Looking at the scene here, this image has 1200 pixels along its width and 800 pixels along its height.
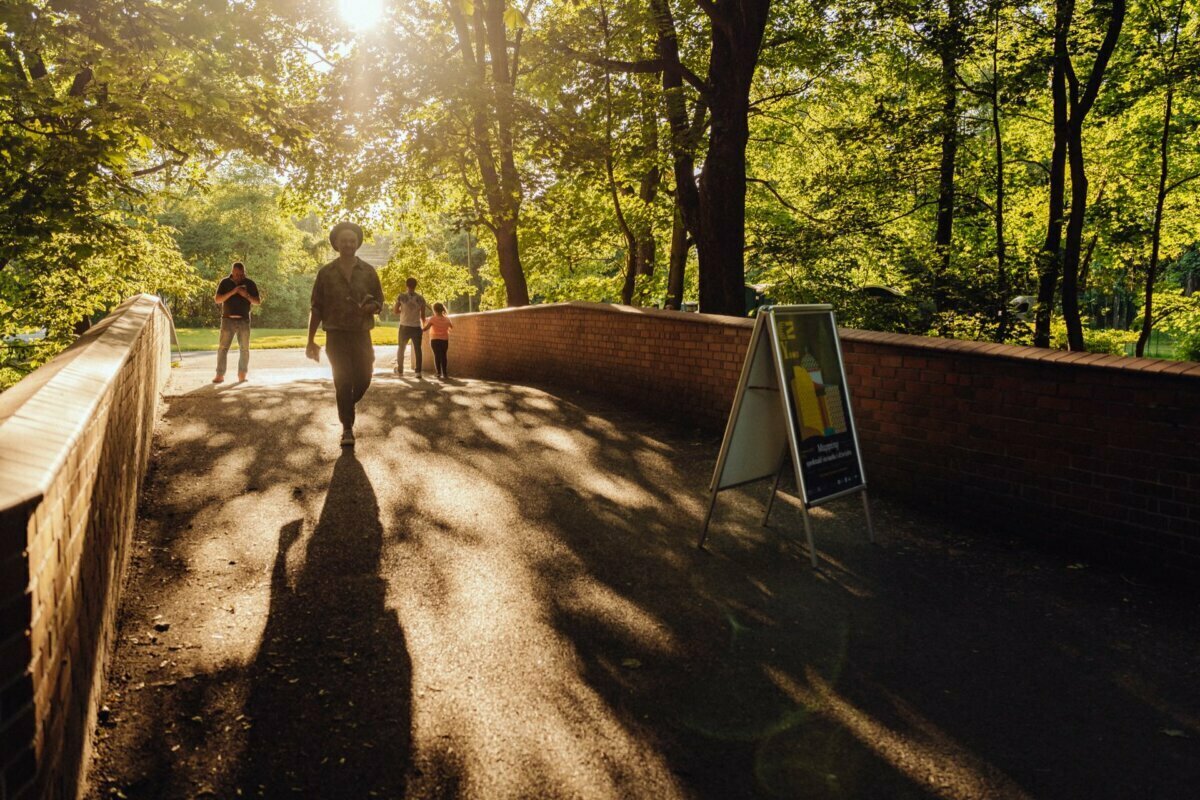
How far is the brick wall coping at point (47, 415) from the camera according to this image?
1.89 m

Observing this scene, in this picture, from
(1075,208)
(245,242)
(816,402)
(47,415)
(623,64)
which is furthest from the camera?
(245,242)

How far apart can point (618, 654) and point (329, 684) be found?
1.28 meters

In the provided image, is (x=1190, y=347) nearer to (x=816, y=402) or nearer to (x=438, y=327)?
(x=438, y=327)

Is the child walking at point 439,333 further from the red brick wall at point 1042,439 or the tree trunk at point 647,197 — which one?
the red brick wall at point 1042,439

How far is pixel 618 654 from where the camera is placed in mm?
3652

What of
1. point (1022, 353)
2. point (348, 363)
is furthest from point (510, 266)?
point (1022, 353)

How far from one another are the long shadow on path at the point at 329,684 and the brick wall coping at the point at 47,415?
1.31 meters

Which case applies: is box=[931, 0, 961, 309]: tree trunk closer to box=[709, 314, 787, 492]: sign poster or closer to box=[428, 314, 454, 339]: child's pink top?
box=[428, 314, 454, 339]: child's pink top

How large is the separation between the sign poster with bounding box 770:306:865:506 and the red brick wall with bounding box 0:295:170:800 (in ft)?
12.0


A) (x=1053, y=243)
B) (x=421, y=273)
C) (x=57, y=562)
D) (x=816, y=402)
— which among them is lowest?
(x=57, y=562)

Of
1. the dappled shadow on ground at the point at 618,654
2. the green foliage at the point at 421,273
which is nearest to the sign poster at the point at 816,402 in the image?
the dappled shadow on ground at the point at 618,654

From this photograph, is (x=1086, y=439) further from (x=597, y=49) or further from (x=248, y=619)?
(x=597, y=49)

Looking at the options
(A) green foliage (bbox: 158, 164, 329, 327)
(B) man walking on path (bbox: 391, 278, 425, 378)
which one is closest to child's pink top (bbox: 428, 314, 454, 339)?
(B) man walking on path (bbox: 391, 278, 425, 378)

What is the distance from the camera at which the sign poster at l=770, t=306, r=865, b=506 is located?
4.93 m
